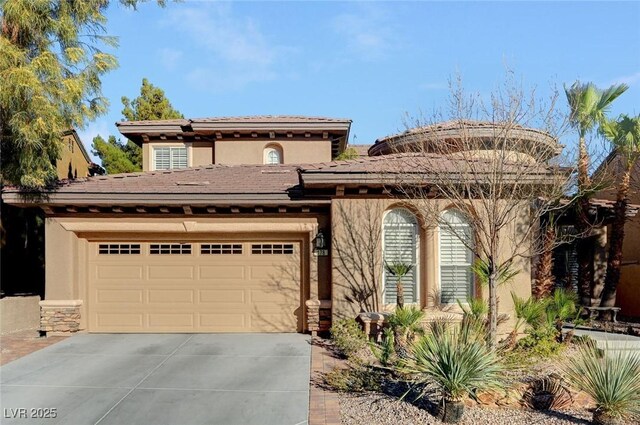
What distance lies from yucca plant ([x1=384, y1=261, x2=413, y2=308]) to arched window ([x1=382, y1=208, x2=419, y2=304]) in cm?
6

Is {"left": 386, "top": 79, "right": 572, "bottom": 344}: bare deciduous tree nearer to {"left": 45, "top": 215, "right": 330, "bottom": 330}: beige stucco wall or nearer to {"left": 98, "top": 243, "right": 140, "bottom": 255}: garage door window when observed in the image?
{"left": 45, "top": 215, "right": 330, "bottom": 330}: beige stucco wall

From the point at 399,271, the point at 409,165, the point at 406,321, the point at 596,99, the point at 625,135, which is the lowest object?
the point at 406,321

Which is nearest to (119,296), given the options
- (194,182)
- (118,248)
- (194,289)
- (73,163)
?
(118,248)

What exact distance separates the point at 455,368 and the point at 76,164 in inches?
733

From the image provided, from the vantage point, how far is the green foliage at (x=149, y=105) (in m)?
21.3

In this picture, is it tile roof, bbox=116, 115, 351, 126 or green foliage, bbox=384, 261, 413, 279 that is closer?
green foliage, bbox=384, 261, 413, 279

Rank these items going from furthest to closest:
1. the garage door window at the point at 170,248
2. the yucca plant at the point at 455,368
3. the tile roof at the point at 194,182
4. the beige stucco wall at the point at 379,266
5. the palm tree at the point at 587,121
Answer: the palm tree at the point at 587,121
the garage door window at the point at 170,248
the tile roof at the point at 194,182
the beige stucco wall at the point at 379,266
the yucca plant at the point at 455,368

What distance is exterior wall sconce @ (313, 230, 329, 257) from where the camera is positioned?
10.2 m

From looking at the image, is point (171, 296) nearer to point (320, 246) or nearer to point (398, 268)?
point (320, 246)

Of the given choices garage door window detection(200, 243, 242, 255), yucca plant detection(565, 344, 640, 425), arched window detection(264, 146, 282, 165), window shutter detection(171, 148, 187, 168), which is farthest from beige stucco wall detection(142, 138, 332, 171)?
yucca plant detection(565, 344, 640, 425)

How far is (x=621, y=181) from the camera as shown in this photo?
12141 millimetres

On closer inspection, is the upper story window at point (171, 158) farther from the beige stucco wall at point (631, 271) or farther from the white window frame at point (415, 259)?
the beige stucco wall at point (631, 271)

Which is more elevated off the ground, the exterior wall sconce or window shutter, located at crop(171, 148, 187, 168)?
window shutter, located at crop(171, 148, 187, 168)

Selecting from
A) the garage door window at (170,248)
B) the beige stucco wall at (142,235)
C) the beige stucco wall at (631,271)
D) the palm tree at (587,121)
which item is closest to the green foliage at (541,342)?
the palm tree at (587,121)
